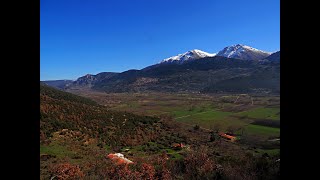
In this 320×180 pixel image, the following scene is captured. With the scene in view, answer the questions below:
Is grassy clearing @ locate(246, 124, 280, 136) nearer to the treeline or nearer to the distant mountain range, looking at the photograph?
the treeline

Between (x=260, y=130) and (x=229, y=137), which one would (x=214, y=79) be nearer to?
(x=229, y=137)

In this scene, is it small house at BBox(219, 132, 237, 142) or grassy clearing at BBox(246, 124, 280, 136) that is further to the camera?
small house at BBox(219, 132, 237, 142)

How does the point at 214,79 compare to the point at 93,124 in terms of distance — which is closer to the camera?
the point at 93,124

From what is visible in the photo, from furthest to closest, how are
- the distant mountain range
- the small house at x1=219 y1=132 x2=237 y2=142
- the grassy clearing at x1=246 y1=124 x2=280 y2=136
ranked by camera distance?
1. the distant mountain range
2. the small house at x1=219 y1=132 x2=237 y2=142
3. the grassy clearing at x1=246 y1=124 x2=280 y2=136

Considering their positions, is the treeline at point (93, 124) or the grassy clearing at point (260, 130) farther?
the grassy clearing at point (260, 130)

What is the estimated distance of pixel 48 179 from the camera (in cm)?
1205

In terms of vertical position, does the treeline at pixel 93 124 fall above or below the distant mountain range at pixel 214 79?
below

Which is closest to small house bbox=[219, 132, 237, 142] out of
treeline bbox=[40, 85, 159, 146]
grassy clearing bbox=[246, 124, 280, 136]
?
grassy clearing bbox=[246, 124, 280, 136]

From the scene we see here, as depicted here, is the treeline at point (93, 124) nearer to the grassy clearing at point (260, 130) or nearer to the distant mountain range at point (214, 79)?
the grassy clearing at point (260, 130)

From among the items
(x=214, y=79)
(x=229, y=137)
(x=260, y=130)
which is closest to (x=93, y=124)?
(x=229, y=137)

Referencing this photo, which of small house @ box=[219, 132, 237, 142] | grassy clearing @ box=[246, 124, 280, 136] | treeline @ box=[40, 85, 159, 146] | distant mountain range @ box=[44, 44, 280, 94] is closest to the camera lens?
treeline @ box=[40, 85, 159, 146]

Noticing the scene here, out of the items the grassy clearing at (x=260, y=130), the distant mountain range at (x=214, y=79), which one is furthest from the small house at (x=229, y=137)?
the distant mountain range at (x=214, y=79)
